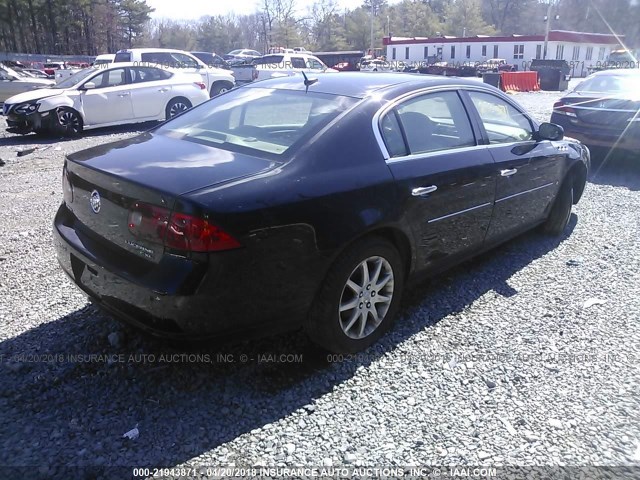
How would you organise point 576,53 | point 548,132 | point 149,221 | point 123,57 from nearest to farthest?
point 149,221 → point 548,132 → point 123,57 → point 576,53

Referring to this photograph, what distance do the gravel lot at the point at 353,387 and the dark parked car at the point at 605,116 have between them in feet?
16.0

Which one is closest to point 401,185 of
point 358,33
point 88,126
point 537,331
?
point 537,331

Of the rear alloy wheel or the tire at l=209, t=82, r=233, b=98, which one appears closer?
the rear alloy wheel

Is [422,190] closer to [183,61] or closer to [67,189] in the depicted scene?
[67,189]

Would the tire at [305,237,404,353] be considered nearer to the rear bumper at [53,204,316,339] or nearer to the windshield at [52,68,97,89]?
the rear bumper at [53,204,316,339]

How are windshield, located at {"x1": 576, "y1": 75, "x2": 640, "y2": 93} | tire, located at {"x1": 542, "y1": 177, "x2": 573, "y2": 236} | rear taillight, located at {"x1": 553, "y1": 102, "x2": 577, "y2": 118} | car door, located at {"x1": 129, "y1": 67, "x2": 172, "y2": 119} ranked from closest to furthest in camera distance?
1. tire, located at {"x1": 542, "y1": 177, "x2": 573, "y2": 236}
2. rear taillight, located at {"x1": 553, "y1": 102, "x2": 577, "y2": 118}
3. windshield, located at {"x1": 576, "y1": 75, "x2": 640, "y2": 93}
4. car door, located at {"x1": 129, "y1": 67, "x2": 172, "y2": 119}

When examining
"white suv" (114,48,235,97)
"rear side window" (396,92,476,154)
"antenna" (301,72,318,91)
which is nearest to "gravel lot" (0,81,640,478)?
"rear side window" (396,92,476,154)

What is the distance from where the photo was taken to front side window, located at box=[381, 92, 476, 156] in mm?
3369

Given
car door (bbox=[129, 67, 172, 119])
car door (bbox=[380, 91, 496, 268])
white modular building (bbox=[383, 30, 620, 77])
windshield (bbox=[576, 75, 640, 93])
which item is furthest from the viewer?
white modular building (bbox=[383, 30, 620, 77])

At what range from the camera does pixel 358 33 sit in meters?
93.4

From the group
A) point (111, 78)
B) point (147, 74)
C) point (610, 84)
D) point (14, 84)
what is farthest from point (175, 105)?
point (610, 84)

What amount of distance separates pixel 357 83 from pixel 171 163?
59.4 inches

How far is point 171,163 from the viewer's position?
2.86 m

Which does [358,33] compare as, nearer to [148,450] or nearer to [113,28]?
[113,28]
